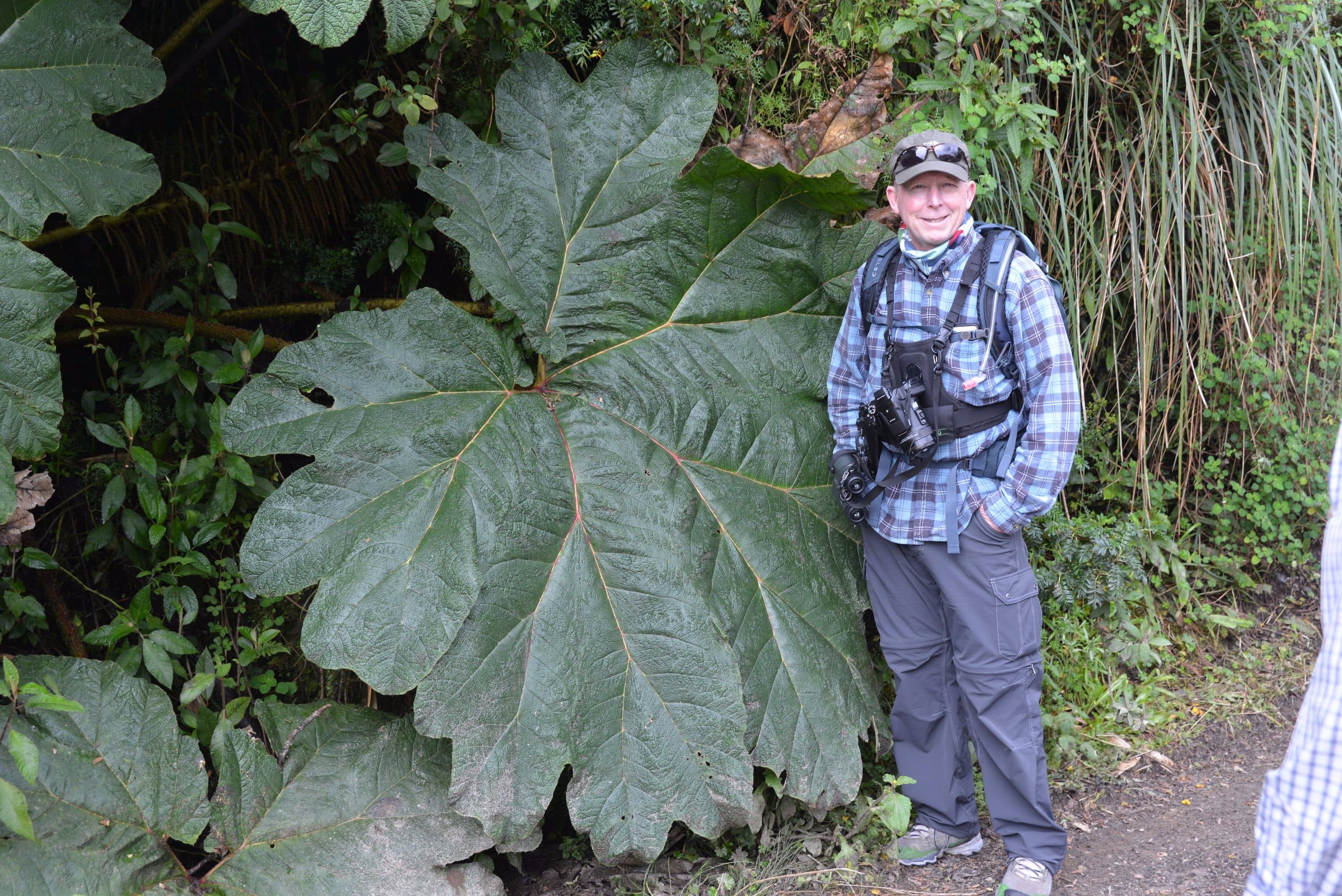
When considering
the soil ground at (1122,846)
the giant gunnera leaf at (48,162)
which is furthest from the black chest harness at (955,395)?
the giant gunnera leaf at (48,162)

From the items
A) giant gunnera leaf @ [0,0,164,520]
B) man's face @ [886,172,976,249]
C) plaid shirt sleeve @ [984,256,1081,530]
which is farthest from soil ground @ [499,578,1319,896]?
giant gunnera leaf @ [0,0,164,520]

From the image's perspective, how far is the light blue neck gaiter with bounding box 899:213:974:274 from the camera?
271 centimetres

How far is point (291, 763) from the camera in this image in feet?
9.26

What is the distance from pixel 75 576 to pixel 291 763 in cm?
108

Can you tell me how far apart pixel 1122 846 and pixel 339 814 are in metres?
2.24

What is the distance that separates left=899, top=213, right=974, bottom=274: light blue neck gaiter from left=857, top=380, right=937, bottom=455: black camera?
12.1 inches

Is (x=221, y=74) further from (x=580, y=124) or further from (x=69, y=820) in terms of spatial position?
(x=69, y=820)

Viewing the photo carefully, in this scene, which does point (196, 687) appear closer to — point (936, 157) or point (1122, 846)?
point (936, 157)

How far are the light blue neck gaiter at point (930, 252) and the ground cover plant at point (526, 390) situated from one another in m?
0.36

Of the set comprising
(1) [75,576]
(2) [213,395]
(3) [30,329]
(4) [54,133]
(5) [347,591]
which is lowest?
(1) [75,576]

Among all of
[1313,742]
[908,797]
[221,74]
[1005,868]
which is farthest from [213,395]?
[1313,742]

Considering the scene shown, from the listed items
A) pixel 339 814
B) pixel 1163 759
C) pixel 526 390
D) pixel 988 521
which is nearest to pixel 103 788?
pixel 339 814

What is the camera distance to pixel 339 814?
108 inches

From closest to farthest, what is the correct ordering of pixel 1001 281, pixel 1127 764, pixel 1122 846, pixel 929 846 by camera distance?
pixel 1001 281
pixel 929 846
pixel 1122 846
pixel 1127 764
